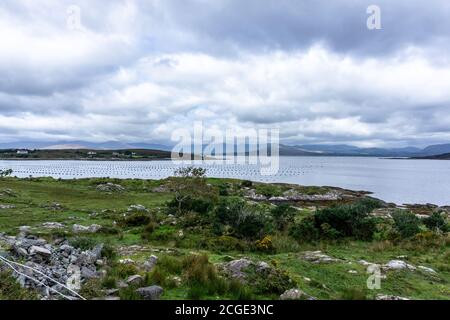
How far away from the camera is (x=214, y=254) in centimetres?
1488

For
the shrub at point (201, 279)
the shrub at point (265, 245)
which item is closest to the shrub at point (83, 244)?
the shrub at point (201, 279)

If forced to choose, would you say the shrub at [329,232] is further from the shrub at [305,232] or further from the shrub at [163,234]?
the shrub at [163,234]

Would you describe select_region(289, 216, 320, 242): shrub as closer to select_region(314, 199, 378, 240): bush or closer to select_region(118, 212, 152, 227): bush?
select_region(314, 199, 378, 240): bush

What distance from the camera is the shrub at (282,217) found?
22.3 m

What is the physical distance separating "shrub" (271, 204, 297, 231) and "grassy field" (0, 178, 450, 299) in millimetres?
1714

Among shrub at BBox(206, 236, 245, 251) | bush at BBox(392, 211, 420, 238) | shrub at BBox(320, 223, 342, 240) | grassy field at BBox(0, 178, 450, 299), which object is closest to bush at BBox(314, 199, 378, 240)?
shrub at BBox(320, 223, 342, 240)

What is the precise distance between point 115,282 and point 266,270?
4.36 m

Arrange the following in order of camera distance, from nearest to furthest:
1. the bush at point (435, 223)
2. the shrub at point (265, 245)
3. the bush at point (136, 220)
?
the shrub at point (265, 245) → the bush at point (136, 220) → the bush at point (435, 223)

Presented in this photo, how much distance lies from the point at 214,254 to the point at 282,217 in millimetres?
9564

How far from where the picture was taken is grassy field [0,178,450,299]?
9977 mm

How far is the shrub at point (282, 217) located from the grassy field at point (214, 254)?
171 cm
